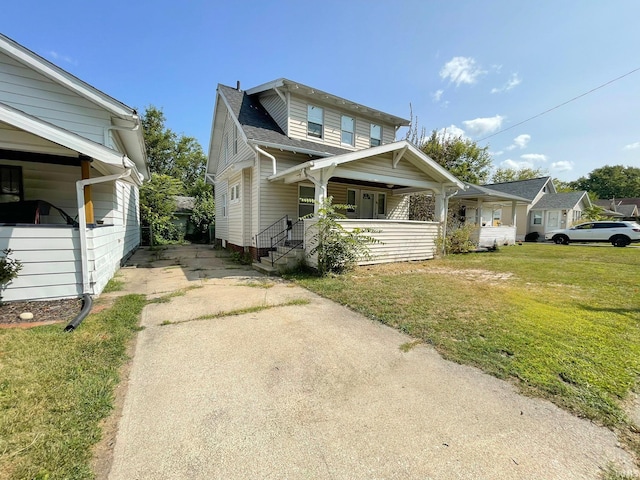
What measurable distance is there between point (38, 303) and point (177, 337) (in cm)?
308

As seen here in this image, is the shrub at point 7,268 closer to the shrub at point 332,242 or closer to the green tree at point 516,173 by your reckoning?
the shrub at point 332,242

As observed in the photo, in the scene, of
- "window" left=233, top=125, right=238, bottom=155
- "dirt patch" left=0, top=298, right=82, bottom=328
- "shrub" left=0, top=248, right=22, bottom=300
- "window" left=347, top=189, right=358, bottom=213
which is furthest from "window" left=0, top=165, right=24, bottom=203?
"window" left=347, top=189, right=358, bottom=213

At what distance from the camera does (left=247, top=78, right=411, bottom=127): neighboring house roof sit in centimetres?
1005

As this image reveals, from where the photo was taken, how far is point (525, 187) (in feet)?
86.8

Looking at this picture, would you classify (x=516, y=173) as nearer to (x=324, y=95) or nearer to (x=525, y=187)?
(x=525, y=187)

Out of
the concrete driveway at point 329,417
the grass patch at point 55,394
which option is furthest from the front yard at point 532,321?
the grass patch at point 55,394

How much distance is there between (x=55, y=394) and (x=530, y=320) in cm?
580

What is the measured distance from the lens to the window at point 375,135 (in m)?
13.0

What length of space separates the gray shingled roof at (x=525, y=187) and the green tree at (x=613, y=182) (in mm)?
54675

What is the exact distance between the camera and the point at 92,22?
848 centimetres

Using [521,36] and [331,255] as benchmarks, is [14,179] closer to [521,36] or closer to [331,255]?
[331,255]

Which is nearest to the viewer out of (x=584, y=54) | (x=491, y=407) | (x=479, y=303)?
(x=491, y=407)

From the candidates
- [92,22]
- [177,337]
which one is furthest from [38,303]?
[92,22]

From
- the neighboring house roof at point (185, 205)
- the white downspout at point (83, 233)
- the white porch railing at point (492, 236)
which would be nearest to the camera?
the white downspout at point (83, 233)
